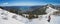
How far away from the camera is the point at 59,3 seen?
109 cm

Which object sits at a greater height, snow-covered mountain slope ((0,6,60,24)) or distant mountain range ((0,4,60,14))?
distant mountain range ((0,4,60,14))

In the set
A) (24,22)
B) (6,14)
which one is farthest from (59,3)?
(6,14)

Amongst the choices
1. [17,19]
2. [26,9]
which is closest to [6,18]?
[17,19]

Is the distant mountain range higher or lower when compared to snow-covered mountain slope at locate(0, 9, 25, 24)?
higher

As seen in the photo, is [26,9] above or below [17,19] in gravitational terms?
above

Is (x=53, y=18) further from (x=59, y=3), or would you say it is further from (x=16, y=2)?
(x=16, y=2)

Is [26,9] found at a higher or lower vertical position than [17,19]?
higher

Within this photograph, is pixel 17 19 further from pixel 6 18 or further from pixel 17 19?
pixel 6 18

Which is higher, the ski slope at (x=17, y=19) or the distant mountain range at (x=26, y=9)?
the distant mountain range at (x=26, y=9)

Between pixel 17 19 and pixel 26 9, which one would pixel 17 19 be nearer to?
pixel 17 19

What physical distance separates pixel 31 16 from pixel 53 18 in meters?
0.26

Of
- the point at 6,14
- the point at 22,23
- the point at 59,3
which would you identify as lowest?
the point at 22,23

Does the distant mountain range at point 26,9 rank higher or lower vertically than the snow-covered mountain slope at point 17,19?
higher

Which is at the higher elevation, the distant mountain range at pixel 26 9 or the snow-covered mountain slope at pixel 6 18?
the distant mountain range at pixel 26 9
